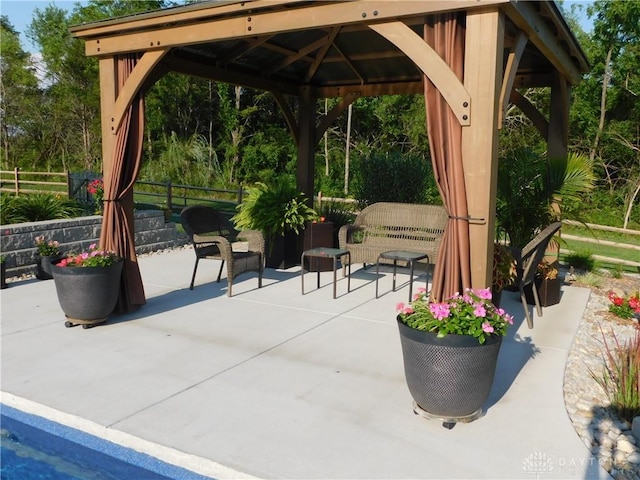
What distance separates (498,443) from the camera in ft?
9.23

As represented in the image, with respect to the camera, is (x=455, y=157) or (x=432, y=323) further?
(x=455, y=157)

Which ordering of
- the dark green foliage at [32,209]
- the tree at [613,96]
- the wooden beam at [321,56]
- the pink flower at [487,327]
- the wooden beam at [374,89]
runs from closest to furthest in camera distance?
the pink flower at [487,327] < the wooden beam at [321,56] < the dark green foliage at [32,209] < the wooden beam at [374,89] < the tree at [613,96]

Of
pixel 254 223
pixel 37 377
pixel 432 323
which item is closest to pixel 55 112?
pixel 254 223

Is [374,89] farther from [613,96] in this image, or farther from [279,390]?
[613,96]

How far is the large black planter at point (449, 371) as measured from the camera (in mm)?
2889

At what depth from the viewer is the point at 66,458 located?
9.18ft

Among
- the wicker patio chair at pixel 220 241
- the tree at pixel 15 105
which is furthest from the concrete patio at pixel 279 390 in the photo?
the tree at pixel 15 105

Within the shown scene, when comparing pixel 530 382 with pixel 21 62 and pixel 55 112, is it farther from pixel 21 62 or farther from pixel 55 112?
pixel 21 62

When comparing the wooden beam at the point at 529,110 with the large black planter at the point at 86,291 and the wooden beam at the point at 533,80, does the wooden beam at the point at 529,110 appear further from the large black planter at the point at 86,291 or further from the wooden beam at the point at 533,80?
the large black planter at the point at 86,291

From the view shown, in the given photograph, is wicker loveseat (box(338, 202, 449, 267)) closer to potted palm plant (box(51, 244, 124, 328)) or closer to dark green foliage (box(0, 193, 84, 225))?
potted palm plant (box(51, 244, 124, 328))

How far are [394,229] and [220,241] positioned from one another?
2.18 m

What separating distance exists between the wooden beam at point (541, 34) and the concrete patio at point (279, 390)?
2.36m

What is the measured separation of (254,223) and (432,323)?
440 cm

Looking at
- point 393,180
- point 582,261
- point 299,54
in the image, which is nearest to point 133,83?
point 299,54
